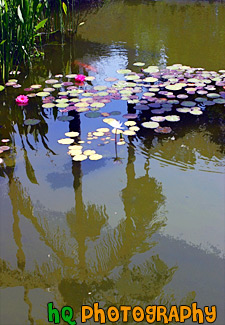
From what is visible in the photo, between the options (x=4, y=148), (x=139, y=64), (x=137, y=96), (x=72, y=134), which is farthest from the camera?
(x=139, y=64)

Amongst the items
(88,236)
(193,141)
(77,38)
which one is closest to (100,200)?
(88,236)

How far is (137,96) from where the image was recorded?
3.09 metres

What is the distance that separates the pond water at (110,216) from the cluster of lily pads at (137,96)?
0.06 meters

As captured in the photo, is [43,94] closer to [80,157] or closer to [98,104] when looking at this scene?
[98,104]

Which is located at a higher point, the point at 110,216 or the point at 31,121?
the point at 31,121

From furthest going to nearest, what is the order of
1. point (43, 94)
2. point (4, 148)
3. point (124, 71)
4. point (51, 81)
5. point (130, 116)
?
point (124, 71), point (51, 81), point (43, 94), point (130, 116), point (4, 148)

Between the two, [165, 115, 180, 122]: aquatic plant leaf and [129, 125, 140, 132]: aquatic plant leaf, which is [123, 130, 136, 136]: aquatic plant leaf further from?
[165, 115, 180, 122]: aquatic plant leaf

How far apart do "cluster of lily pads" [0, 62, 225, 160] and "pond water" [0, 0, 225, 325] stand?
57 mm

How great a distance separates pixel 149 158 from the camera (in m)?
2.25

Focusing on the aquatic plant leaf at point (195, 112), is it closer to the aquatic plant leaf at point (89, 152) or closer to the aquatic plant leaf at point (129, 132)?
the aquatic plant leaf at point (129, 132)

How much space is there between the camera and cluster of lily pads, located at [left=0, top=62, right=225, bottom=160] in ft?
8.61

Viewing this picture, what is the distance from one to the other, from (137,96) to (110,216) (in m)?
1.54

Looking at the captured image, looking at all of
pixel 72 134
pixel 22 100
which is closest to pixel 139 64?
pixel 22 100

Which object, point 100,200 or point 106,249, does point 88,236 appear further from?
point 100,200
